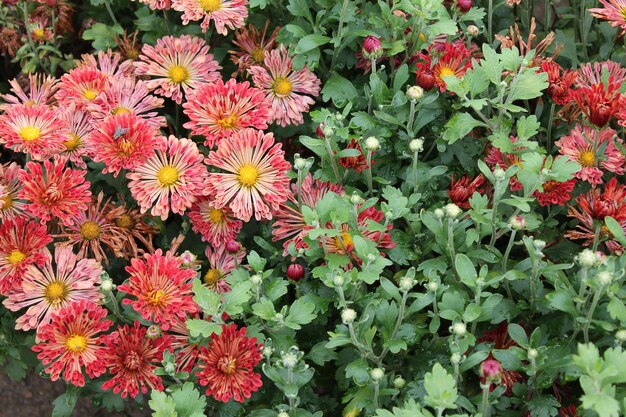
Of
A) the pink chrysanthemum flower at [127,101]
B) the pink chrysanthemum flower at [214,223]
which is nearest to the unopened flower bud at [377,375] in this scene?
the pink chrysanthemum flower at [214,223]

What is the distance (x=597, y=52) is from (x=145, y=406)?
2.01m

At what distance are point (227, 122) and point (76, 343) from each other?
0.70 m

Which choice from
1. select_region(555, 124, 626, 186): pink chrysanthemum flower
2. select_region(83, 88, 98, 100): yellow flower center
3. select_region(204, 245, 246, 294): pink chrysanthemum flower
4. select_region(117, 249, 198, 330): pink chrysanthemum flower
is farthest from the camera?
select_region(83, 88, 98, 100): yellow flower center

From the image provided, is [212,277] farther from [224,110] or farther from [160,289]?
[224,110]

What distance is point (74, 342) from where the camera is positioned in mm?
1841

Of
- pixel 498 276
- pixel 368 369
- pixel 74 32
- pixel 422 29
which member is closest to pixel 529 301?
pixel 498 276

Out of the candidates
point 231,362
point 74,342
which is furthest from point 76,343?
point 231,362

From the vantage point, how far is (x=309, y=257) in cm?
195

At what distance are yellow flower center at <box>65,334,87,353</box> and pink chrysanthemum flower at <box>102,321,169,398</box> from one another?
0.06 metres

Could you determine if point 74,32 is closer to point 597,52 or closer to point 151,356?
point 151,356

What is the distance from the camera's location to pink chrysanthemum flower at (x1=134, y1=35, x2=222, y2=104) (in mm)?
2293

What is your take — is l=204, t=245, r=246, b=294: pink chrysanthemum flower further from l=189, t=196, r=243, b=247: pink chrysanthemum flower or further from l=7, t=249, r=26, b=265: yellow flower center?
l=7, t=249, r=26, b=265: yellow flower center

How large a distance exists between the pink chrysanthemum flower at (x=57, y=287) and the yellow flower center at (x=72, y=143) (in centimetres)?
30

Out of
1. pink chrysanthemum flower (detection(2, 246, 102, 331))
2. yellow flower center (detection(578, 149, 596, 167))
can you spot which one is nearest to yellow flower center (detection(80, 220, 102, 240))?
pink chrysanthemum flower (detection(2, 246, 102, 331))
